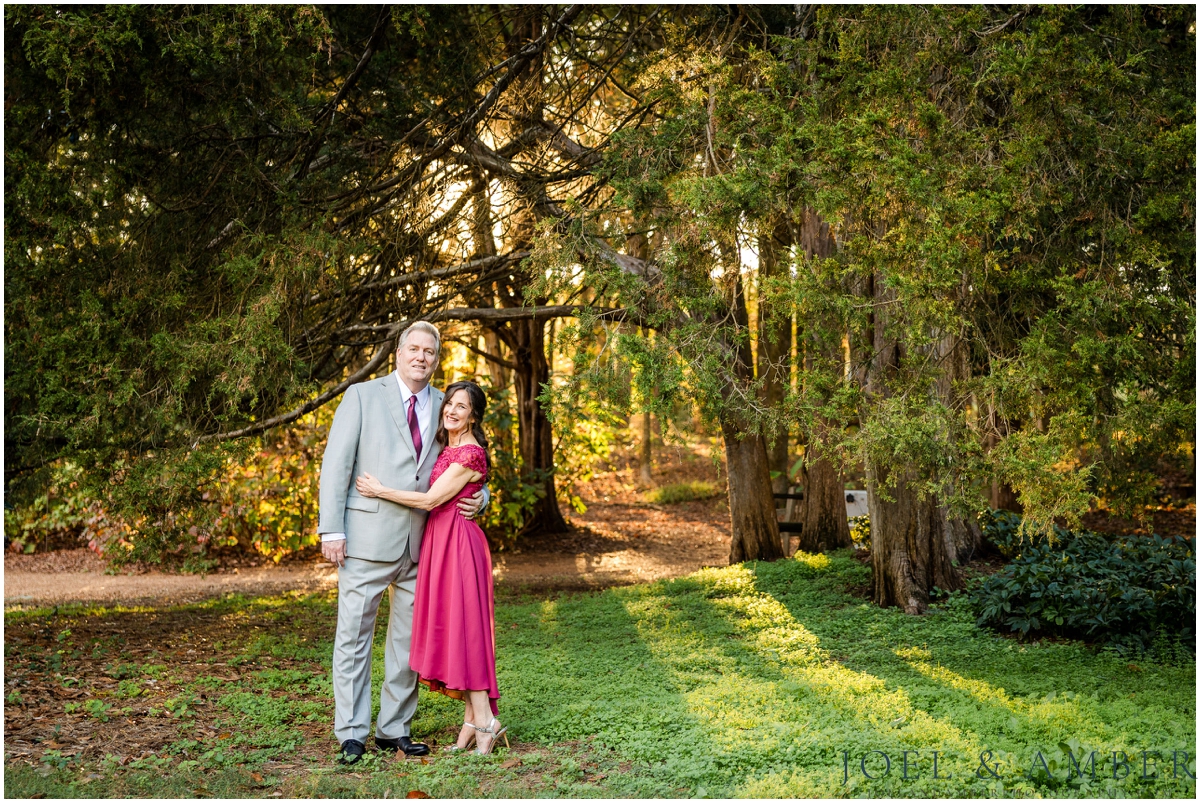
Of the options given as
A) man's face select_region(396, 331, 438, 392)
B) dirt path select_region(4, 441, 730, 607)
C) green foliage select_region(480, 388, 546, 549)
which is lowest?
dirt path select_region(4, 441, 730, 607)

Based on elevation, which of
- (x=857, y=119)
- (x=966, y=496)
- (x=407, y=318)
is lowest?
(x=966, y=496)

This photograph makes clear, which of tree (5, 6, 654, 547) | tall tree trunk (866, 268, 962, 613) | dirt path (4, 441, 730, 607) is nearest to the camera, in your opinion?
tree (5, 6, 654, 547)

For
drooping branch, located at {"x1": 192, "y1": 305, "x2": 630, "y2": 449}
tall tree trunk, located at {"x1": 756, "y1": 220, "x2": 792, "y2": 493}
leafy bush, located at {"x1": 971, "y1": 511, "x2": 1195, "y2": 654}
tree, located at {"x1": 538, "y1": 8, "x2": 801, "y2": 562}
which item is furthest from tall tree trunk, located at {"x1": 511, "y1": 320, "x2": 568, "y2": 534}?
leafy bush, located at {"x1": 971, "y1": 511, "x2": 1195, "y2": 654}

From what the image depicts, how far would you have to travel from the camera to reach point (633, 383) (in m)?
6.42

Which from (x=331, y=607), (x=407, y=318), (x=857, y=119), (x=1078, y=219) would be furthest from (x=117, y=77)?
(x=1078, y=219)

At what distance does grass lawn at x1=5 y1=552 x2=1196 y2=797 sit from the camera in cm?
397

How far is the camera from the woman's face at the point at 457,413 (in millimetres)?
4625

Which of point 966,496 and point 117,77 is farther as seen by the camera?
point 117,77

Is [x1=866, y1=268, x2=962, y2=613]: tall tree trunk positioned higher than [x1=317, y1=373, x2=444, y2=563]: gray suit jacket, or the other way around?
[x1=317, y1=373, x2=444, y2=563]: gray suit jacket

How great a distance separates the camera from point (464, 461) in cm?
457

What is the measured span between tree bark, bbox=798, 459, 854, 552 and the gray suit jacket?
676cm

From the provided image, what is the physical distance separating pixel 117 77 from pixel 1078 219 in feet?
20.5

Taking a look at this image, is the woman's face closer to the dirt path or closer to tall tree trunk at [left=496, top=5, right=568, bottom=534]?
the dirt path

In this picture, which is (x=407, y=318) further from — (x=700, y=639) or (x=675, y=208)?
(x=700, y=639)
